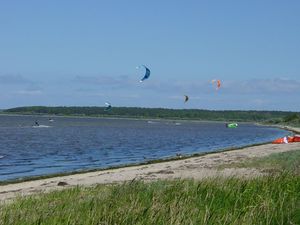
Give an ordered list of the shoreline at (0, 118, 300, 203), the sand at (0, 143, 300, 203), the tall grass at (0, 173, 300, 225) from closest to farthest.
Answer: the tall grass at (0, 173, 300, 225) → the sand at (0, 143, 300, 203) → the shoreline at (0, 118, 300, 203)

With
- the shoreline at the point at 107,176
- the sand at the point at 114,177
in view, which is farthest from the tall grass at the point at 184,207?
the sand at the point at 114,177

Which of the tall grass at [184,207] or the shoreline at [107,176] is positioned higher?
the tall grass at [184,207]

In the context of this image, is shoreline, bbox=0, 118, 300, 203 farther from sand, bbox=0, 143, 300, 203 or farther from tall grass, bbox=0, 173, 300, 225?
tall grass, bbox=0, 173, 300, 225

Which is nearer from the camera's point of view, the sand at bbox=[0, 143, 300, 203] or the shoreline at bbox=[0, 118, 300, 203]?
the sand at bbox=[0, 143, 300, 203]

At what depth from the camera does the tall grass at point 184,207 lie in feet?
21.4

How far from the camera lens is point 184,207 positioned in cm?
717

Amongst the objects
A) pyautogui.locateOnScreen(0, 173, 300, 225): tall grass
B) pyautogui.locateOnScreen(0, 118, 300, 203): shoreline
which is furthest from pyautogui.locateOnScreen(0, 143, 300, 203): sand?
pyautogui.locateOnScreen(0, 173, 300, 225): tall grass

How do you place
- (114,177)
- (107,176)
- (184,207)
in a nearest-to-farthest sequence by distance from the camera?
(184,207), (114,177), (107,176)

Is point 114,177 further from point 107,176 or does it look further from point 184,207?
point 184,207

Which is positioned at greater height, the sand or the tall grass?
the tall grass

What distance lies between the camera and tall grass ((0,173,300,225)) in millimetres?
6520

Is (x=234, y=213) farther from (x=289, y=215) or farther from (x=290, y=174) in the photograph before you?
(x=290, y=174)

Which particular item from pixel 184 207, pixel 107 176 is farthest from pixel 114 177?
pixel 184 207

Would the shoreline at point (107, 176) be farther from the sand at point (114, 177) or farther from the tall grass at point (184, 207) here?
the tall grass at point (184, 207)
